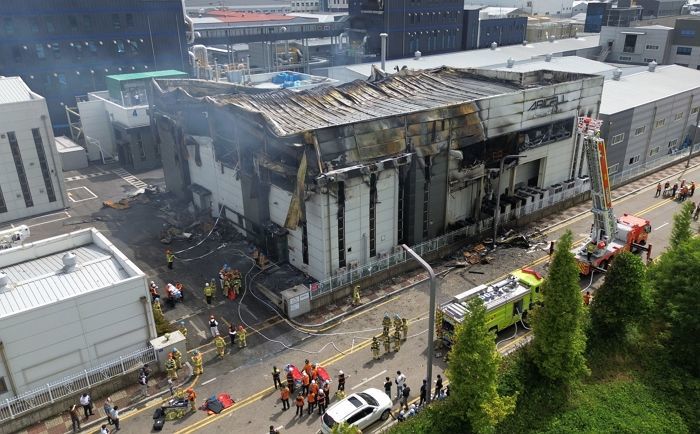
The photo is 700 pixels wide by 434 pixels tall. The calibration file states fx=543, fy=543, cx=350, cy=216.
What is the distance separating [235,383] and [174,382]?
9.43ft

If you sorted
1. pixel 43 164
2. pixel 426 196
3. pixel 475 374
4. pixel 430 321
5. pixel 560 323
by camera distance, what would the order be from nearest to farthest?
pixel 475 374 < pixel 430 321 < pixel 560 323 < pixel 426 196 < pixel 43 164

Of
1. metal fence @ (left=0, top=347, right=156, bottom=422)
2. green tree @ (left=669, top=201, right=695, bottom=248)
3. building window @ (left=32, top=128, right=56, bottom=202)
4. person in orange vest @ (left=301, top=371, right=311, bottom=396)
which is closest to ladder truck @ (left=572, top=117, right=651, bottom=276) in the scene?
green tree @ (left=669, top=201, right=695, bottom=248)

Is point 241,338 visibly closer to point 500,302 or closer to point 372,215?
point 372,215

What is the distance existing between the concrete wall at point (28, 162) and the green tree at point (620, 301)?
4197 centimetres

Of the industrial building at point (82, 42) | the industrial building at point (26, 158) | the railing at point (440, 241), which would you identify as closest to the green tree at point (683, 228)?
the railing at point (440, 241)

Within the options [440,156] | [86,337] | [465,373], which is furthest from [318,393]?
[440,156]

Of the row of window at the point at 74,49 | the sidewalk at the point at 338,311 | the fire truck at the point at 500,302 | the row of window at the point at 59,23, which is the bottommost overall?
the sidewalk at the point at 338,311

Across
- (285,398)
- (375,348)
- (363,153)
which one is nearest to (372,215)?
(363,153)

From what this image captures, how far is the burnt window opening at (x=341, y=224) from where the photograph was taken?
31.0m

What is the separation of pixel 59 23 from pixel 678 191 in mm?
65159

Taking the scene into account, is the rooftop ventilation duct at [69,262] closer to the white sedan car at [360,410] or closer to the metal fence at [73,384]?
the metal fence at [73,384]

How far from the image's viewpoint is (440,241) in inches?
1420

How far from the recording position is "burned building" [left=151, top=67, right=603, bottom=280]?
3153 cm

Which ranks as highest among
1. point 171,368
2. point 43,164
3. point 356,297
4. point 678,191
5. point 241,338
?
point 43,164
